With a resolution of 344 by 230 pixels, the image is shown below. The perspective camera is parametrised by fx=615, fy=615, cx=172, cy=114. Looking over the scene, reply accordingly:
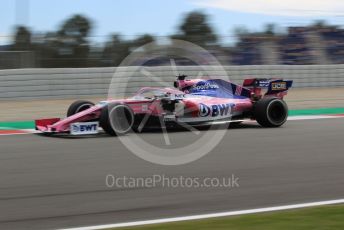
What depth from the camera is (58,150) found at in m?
8.30

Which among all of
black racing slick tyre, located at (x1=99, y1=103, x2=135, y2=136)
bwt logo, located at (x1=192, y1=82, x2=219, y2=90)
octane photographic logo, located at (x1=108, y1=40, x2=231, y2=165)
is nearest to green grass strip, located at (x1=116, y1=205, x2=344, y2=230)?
octane photographic logo, located at (x1=108, y1=40, x2=231, y2=165)

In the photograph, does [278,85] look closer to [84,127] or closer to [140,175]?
[84,127]

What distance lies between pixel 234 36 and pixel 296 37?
326 cm

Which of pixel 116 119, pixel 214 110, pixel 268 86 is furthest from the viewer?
pixel 268 86

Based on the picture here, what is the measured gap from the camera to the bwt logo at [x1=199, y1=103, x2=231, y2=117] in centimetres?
1026

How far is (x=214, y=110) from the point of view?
34.0 feet

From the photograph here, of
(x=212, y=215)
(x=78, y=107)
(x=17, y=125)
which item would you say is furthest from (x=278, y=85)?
(x=212, y=215)

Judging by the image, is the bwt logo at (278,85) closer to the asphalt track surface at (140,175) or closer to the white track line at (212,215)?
the asphalt track surface at (140,175)

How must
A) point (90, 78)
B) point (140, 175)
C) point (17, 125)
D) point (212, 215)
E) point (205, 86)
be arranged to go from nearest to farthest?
point (212, 215) < point (140, 175) < point (205, 86) < point (17, 125) < point (90, 78)

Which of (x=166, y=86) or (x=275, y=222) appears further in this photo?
(x=166, y=86)

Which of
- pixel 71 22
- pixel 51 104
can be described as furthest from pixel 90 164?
pixel 71 22

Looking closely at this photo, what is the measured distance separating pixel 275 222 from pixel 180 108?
5.54m

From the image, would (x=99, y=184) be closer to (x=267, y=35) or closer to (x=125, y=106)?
(x=125, y=106)

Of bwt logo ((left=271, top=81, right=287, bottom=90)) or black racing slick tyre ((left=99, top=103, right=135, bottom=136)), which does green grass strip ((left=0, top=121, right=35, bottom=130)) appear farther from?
bwt logo ((left=271, top=81, right=287, bottom=90))
